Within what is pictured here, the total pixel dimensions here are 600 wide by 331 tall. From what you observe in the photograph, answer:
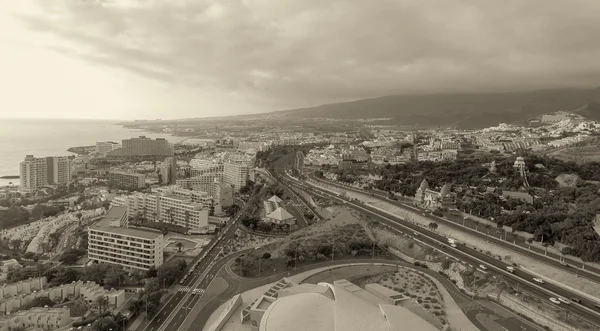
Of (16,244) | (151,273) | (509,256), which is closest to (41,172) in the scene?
(16,244)

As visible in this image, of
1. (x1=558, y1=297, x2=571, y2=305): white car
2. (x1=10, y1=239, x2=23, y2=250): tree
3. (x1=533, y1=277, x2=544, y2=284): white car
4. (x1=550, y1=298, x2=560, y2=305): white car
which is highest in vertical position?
(x1=533, y1=277, x2=544, y2=284): white car

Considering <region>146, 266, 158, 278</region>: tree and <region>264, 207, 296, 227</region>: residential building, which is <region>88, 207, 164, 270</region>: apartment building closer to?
<region>146, 266, 158, 278</region>: tree

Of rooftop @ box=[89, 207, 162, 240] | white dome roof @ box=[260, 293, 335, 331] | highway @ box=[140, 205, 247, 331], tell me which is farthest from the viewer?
rooftop @ box=[89, 207, 162, 240]

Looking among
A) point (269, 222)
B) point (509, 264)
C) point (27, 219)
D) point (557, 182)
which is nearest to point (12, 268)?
point (27, 219)

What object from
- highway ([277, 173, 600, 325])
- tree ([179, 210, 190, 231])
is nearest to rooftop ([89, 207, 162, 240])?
tree ([179, 210, 190, 231])

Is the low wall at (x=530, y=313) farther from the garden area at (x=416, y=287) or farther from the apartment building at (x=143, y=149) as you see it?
the apartment building at (x=143, y=149)

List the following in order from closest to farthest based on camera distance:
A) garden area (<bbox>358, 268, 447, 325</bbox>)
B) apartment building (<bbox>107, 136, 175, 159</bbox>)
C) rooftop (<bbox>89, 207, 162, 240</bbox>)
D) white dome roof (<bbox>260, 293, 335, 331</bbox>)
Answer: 1. white dome roof (<bbox>260, 293, 335, 331</bbox>)
2. garden area (<bbox>358, 268, 447, 325</bbox>)
3. rooftop (<bbox>89, 207, 162, 240</bbox>)
4. apartment building (<bbox>107, 136, 175, 159</bbox>)

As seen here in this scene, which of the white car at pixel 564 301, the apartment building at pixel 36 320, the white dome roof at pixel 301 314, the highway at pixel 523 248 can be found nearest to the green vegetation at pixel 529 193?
the highway at pixel 523 248
